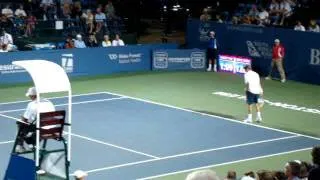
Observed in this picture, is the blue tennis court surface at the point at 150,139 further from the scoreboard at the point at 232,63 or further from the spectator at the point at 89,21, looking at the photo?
the spectator at the point at 89,21

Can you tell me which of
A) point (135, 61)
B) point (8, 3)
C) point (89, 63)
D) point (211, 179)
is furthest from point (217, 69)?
point (211, 179)

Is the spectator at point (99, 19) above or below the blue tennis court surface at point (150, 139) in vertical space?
above

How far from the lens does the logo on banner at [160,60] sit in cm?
3394

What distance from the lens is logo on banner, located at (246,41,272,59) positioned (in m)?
32.8

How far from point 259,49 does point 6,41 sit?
1116cm

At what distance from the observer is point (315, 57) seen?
30.7 metres

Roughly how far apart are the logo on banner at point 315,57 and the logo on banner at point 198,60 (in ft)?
18.7

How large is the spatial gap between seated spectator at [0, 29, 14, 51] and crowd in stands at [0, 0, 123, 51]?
2336mm

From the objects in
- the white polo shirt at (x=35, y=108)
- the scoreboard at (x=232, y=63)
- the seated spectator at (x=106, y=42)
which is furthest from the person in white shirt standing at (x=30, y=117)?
the scoreboard at (x=232, y=63)

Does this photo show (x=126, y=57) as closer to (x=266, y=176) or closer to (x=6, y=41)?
(x=6, y=41)

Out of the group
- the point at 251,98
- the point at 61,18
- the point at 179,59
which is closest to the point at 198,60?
the point at 179,59

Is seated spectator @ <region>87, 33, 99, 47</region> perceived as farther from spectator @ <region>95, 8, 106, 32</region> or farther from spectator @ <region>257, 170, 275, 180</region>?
spectator @ <region>257, 170, 275, 180</region>

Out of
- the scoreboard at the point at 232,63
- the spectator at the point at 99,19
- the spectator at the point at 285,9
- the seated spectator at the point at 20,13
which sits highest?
the spectator at the point at 285,9

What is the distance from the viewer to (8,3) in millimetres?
36594
